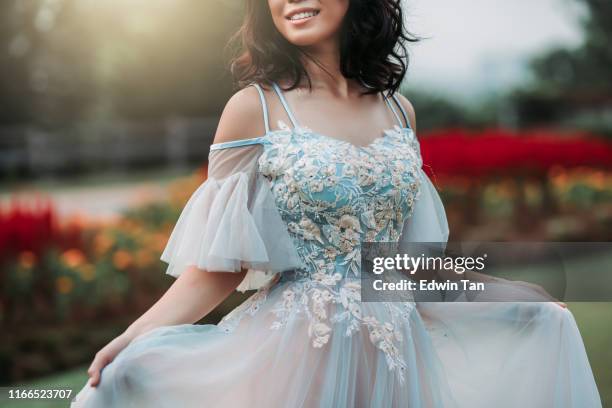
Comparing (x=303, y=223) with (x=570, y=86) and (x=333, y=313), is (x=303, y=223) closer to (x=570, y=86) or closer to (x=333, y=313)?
(x=333, y=313)

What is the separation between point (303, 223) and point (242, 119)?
10.3 inches

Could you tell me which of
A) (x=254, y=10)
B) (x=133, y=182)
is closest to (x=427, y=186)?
(x=254, y=10)

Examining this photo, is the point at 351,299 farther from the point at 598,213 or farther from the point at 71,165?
the point at 71,165

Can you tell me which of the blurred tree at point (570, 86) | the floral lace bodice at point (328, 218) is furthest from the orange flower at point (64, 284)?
the blurred tree at point (570, 86)

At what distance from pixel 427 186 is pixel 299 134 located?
0.43 metres

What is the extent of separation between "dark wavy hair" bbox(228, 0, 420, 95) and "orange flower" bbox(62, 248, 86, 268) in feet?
9.79

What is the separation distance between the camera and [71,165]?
13.5m

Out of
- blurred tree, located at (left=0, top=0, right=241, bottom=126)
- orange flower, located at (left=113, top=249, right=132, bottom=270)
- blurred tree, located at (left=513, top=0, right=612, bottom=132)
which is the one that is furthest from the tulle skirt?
blurred tree, located at (left=513, top=0, right=612, bottom=132)

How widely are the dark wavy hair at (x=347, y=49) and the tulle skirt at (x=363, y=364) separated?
0.50m

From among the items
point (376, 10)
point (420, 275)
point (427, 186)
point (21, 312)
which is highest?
point (376, 10)

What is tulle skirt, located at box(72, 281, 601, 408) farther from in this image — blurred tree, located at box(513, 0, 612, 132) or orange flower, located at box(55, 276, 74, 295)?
blurred tree, located at box(513, 0, 612, 132)

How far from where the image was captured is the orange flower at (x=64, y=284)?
A: 4.64 m

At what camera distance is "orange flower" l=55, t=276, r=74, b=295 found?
4637mm

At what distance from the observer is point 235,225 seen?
5.63 ft
